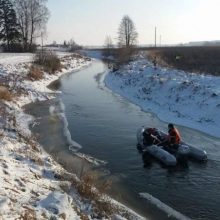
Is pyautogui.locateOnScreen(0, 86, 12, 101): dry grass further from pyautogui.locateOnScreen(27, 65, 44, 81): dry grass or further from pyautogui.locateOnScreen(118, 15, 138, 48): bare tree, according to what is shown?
pyautogui.locateOnScreen(118, 15, 138, 48): bare tree

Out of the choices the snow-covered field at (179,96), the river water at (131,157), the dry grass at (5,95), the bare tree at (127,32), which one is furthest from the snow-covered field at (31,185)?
the bare tree at (127,32)

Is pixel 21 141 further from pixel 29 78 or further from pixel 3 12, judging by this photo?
pixel 3 12

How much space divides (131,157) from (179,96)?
11.3 metres

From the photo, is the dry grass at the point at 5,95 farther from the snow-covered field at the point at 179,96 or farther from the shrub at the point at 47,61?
the shrub at the point at 47,61

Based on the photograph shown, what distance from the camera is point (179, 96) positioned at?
1051 inches

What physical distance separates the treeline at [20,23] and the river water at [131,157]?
4111cm

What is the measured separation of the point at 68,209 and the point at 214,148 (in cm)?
977

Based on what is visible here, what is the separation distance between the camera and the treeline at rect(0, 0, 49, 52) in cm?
6588

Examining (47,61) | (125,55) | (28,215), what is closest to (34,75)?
(47,61)

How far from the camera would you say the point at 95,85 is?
1586 inches

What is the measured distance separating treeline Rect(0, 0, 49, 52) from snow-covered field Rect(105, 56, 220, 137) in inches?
1362

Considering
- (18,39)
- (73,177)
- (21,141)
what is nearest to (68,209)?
(73,177)

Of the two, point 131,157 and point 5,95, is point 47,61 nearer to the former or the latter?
point 5,95

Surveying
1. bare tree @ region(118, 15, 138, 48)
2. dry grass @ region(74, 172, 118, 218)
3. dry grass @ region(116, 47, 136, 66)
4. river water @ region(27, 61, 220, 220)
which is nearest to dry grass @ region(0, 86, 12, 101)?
river water @ region(27, 61, 220, 220)
